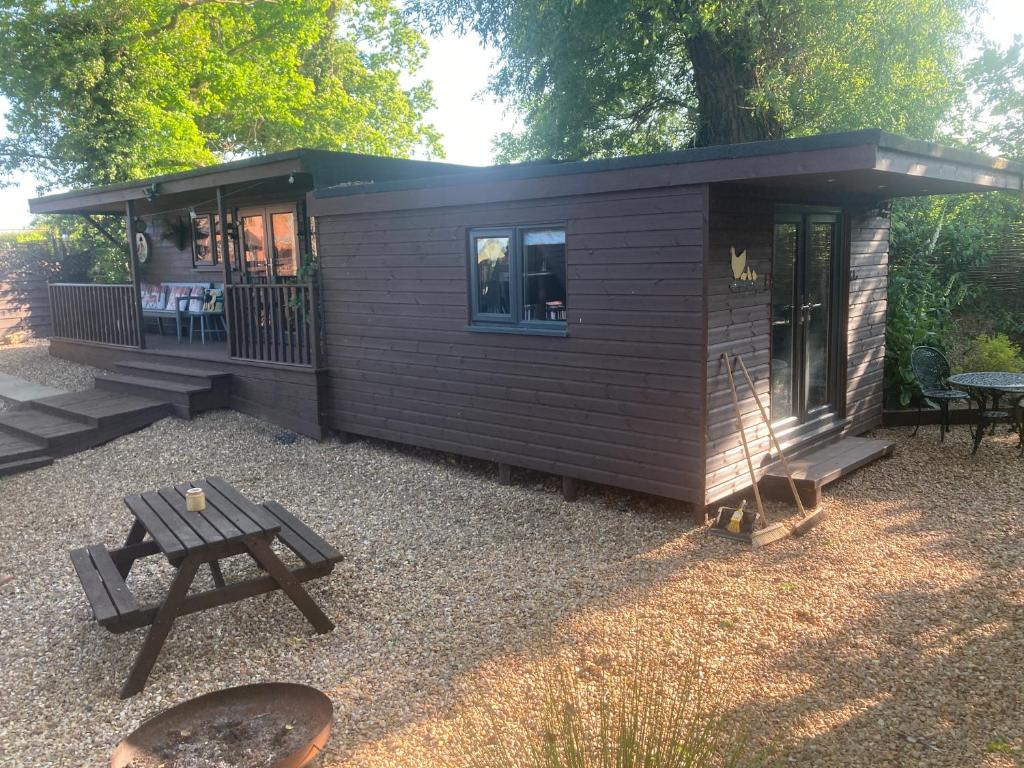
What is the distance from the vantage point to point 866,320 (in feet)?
25.4

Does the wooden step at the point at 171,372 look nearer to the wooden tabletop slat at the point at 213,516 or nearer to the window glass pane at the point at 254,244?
the window glass pane at the point at 254,244

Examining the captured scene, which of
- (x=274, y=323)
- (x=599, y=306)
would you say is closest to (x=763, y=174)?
(x=599, y=306)

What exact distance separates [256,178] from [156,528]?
5.58 m

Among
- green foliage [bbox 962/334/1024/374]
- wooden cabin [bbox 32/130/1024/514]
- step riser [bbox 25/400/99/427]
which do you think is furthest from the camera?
green foliage [bbox 962/334/1024/374]

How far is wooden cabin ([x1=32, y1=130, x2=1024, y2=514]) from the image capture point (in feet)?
18.1

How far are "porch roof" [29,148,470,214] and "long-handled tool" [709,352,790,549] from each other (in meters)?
4.81

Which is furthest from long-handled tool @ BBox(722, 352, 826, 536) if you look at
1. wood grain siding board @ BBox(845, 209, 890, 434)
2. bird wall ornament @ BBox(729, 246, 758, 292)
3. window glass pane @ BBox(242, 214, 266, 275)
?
window glass pane @ BBox(242, 214, 266, 275)

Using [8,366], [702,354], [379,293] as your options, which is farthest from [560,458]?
[8,366]

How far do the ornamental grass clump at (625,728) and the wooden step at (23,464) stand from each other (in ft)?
20.4

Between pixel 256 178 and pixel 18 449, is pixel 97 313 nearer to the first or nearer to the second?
pixel 18 449

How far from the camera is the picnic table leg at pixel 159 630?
376 cm

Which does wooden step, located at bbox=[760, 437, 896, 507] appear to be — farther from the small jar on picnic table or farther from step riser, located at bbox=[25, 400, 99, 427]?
step riser, located at bbox=[25, 400, 99, 427]

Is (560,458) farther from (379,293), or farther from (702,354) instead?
(379,293)

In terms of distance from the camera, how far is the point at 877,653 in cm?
390
